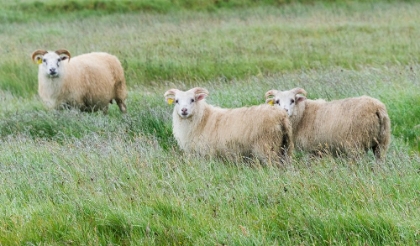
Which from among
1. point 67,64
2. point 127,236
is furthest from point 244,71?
point 127,236

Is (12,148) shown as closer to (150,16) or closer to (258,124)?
(258,124)

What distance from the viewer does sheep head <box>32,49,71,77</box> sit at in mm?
11039

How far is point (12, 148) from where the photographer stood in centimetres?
775

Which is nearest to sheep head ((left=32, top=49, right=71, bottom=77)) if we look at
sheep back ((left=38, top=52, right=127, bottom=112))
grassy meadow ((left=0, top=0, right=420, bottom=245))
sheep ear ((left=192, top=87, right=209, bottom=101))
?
sheep back ((left=38, top=52, right=127, bottom=112))

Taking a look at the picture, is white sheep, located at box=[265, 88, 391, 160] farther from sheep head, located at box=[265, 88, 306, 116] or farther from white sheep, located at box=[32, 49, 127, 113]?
white sheep, located at box=[32, 49, 127, 113]

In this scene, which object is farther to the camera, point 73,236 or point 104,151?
point 104,151

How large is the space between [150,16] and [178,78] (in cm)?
980

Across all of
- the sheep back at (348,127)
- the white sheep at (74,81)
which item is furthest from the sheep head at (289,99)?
the white sheep at (74,81)

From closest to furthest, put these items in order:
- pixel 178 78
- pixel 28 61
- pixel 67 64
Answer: pixel 67 64, pixel 178 78, pixel 28 61

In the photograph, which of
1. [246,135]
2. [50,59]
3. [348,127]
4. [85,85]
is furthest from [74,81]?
[348,127]

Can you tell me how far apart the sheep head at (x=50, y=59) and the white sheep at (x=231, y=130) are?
3478 millimetres

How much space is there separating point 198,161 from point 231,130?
754 mm

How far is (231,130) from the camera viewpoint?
746cm

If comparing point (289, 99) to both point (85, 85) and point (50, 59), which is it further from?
point (50, 59)
